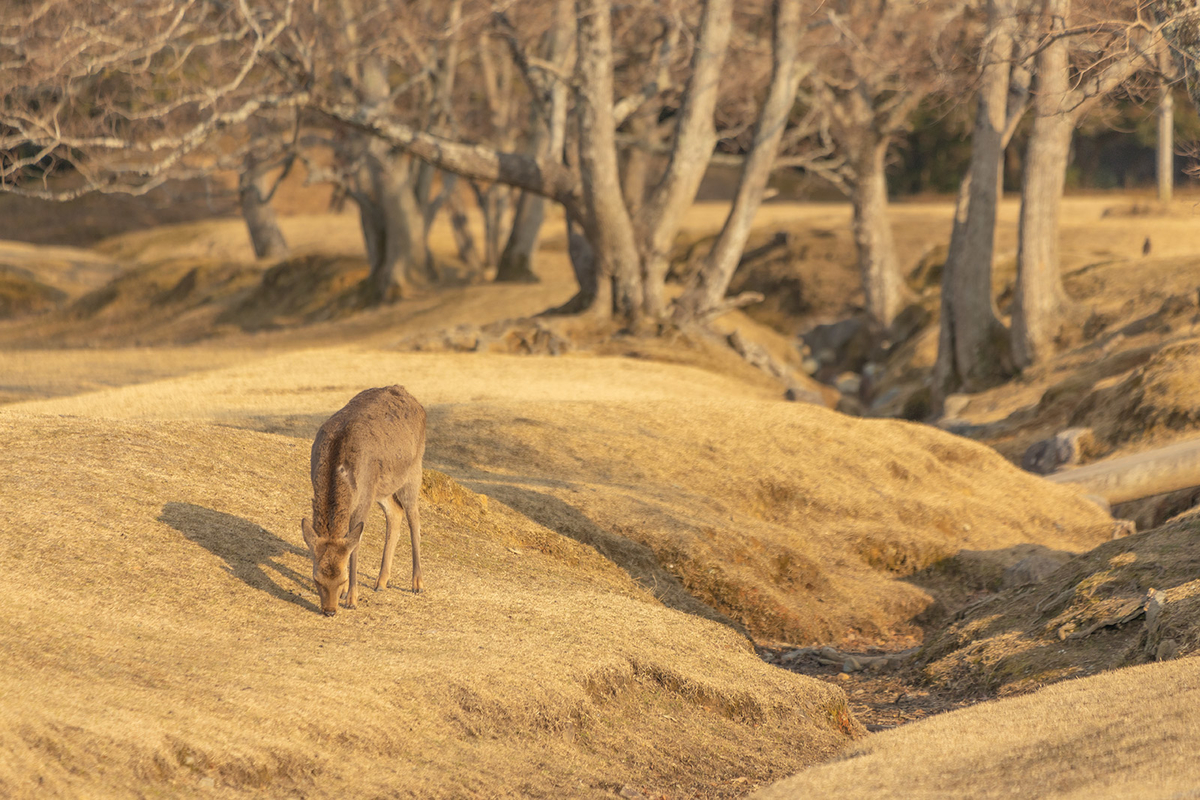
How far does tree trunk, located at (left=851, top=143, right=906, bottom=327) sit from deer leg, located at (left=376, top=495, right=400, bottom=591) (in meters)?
24.1

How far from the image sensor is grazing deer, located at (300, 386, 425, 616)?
777cm

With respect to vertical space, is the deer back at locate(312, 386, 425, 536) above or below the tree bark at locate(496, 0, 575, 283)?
below

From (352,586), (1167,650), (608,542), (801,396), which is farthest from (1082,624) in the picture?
(801,396)

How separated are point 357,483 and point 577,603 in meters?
2.29

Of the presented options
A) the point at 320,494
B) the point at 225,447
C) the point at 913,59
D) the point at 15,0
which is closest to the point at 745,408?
the point at 225,447

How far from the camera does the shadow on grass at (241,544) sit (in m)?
8.29

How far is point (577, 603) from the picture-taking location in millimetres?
9359

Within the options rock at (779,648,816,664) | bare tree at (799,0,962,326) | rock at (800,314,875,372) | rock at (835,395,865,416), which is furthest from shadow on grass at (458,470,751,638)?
rock at (800,314,875,372)

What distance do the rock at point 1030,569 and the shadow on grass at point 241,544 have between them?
25.6ft

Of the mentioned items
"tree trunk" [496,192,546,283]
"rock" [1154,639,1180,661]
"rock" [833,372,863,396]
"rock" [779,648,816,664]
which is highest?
"tree trunk" [496,192,546,283]

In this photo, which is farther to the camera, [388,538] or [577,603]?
[577,603]

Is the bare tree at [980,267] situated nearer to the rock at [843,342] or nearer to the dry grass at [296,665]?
the rock at [843,342]

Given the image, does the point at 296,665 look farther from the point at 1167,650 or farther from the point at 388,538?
the point at 1167,650

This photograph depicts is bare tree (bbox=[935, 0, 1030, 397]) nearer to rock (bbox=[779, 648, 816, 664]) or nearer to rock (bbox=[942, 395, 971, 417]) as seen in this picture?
rock (bbox=[942, 395, 971, 417])
